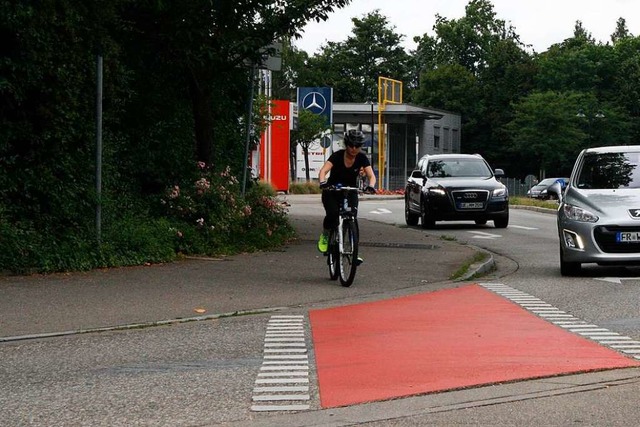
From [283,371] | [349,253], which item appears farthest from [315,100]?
[283,371]

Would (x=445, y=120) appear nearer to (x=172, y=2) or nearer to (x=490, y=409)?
(x=172, y=2)

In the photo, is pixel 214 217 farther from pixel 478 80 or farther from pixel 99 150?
pixel 478 80

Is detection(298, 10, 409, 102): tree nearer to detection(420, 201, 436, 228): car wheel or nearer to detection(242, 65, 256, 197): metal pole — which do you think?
detection(420, 201, 436, 228): car wheel

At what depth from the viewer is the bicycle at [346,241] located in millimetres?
14672

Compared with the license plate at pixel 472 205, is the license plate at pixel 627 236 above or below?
above

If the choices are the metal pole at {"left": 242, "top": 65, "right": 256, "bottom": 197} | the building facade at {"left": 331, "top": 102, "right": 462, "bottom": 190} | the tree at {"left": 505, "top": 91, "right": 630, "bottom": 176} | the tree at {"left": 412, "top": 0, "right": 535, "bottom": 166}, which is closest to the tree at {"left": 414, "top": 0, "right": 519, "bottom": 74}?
the tree at {"left": 412, "top": 0, "right": 535, "bottom": 166}

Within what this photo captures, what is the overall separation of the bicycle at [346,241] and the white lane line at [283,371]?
322 cm

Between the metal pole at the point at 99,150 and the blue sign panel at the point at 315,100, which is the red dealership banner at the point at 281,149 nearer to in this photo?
the blue sign panel at the point at 315,100

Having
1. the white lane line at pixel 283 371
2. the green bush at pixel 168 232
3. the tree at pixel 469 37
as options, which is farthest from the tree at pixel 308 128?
the white lane line at pixel 283 371

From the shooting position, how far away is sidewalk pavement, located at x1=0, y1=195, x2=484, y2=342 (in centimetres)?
1169

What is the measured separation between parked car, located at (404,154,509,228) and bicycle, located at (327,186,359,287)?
14956 millimetres

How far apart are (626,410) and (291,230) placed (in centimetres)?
1550

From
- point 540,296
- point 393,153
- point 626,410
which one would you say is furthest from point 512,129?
point 626,410

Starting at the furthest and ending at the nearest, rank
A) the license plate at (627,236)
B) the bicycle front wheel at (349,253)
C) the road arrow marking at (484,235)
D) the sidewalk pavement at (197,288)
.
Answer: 1. the road arrow marking at (484,235)
2. the license plate at (627,236)
3. the bicycle front wheel at (349,253)
4. the sidewalk pavement at (197,288)
